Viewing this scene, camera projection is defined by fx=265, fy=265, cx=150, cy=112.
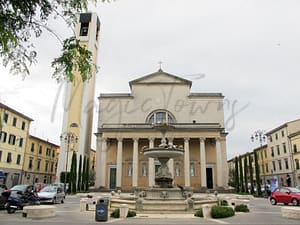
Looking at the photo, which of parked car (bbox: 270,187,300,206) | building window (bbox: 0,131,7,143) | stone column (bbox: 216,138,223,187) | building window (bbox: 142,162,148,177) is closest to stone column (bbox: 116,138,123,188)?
building window (bbox: 142,162,148,177)

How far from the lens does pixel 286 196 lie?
21.3 m

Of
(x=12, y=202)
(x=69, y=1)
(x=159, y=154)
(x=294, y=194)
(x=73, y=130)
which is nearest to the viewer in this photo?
(x=69, y=1)

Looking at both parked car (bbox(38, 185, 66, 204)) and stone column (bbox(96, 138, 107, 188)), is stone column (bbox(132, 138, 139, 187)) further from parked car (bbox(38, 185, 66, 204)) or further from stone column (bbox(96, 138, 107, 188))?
parked car (bbox(38, 185, 66, 204))

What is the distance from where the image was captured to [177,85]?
1957 inches

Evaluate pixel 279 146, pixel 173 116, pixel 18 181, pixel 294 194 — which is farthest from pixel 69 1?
pixel 279 146

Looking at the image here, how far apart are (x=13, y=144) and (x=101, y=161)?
52.1ft

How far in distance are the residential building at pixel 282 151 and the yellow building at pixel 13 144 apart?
48.9 metres

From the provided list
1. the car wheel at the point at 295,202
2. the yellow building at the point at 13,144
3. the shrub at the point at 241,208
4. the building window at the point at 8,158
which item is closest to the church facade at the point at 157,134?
the yellow building at the point at 13,144

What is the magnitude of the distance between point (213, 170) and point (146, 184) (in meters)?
11.0

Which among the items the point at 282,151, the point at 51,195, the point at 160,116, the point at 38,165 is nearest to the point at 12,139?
the point at 38,165

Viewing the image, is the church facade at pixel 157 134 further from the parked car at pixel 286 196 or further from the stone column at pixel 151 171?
the parked car at pixel 286 196

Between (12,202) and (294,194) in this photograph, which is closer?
(12,202)

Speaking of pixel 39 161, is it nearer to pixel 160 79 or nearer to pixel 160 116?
pixel 160 116

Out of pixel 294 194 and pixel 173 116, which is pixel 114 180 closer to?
pixel 173 116
